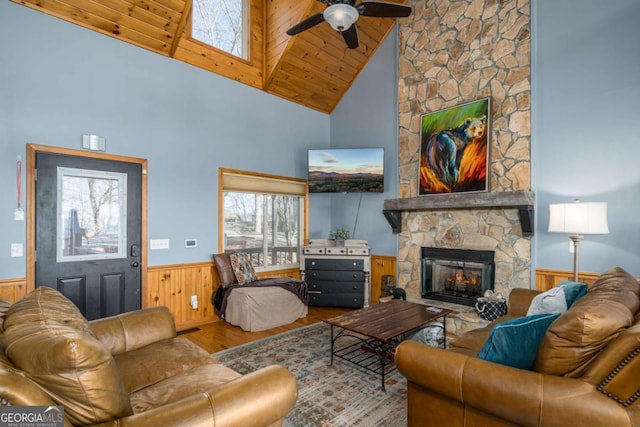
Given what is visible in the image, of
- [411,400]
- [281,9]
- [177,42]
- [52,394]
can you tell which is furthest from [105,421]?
[281,9]

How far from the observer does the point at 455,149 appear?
4340mm

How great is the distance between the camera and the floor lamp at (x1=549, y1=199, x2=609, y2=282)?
287cm

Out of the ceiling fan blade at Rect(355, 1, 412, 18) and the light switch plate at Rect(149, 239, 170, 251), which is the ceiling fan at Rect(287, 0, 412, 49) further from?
the light switch plate at Rect(149, 239, 170, 251)

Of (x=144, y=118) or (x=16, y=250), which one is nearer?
(x=16, y=250)

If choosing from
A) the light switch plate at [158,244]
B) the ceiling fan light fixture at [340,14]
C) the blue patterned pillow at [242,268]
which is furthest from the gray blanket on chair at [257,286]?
the ceiling fan light fixture at [340,14]

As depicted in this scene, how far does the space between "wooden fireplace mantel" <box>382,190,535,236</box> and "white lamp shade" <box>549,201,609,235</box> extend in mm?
526

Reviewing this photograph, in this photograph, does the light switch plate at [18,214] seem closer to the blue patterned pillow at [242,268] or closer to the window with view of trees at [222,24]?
the blue patterned pillow at [242,268]

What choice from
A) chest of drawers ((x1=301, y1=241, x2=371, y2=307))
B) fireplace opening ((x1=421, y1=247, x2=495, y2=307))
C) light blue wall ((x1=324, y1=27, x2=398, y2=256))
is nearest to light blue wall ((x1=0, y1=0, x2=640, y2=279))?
fireplace opening ((x1=421, y1=247, x2=495, y2=307))

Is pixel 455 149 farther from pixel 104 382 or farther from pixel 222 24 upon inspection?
pixel 104 382

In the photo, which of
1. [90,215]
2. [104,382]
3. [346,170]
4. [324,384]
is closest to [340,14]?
[346,170]

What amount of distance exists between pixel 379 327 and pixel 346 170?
2.86m

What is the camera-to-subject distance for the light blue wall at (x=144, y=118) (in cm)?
303

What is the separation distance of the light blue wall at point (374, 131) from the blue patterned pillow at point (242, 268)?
1.99m

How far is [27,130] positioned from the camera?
3086 millimetres
